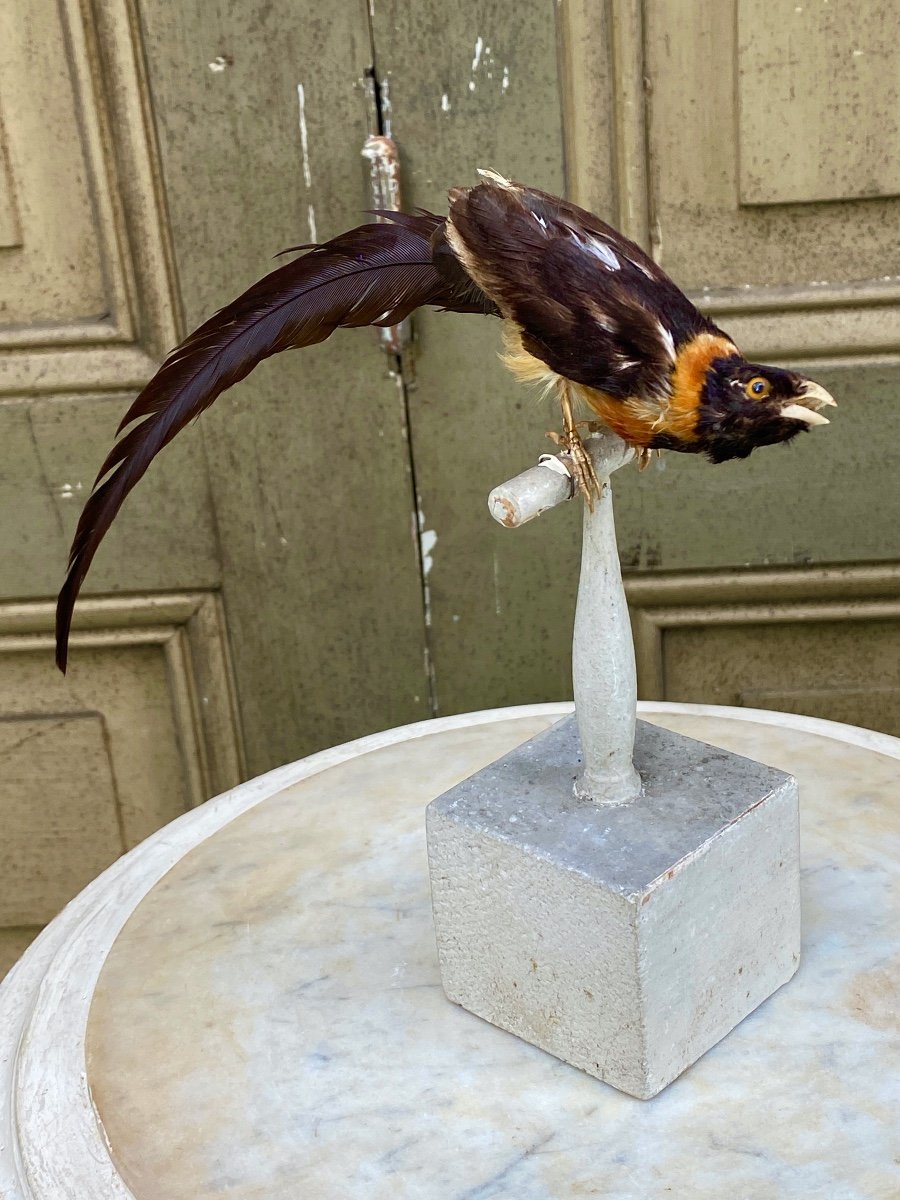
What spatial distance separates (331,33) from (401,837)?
0.86m

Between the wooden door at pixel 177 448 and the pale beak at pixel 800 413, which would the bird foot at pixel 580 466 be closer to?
the pale beak at pixel 800 413

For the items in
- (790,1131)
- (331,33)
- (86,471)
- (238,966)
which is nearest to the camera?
(790,1131)

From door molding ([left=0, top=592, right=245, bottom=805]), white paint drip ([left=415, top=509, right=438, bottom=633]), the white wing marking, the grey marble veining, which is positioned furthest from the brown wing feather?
door molding ([left=0, top=592, right=245, bottom=805])

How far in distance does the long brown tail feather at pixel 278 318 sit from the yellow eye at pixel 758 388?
19 centimetres

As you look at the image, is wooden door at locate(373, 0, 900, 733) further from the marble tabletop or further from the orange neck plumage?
the orange neck plumage

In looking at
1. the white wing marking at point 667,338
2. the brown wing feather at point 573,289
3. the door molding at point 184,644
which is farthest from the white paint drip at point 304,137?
the white wing marking at point 667,338

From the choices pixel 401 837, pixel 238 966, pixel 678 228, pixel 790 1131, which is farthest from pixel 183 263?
pixel 790 1131

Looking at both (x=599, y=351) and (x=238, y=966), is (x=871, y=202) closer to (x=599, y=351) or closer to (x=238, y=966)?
(x=599, y=351)

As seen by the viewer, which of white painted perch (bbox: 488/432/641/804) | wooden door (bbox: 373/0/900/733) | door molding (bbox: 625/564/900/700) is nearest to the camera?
white painted perch (bbox: 488/432/641/804)

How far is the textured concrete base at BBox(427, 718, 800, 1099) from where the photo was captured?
777 millimetres

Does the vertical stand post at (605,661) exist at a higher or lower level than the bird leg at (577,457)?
lower

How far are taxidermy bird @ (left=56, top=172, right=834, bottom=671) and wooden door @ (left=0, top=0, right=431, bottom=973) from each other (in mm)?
590

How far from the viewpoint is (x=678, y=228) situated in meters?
1.42

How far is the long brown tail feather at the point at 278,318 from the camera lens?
82 cm
